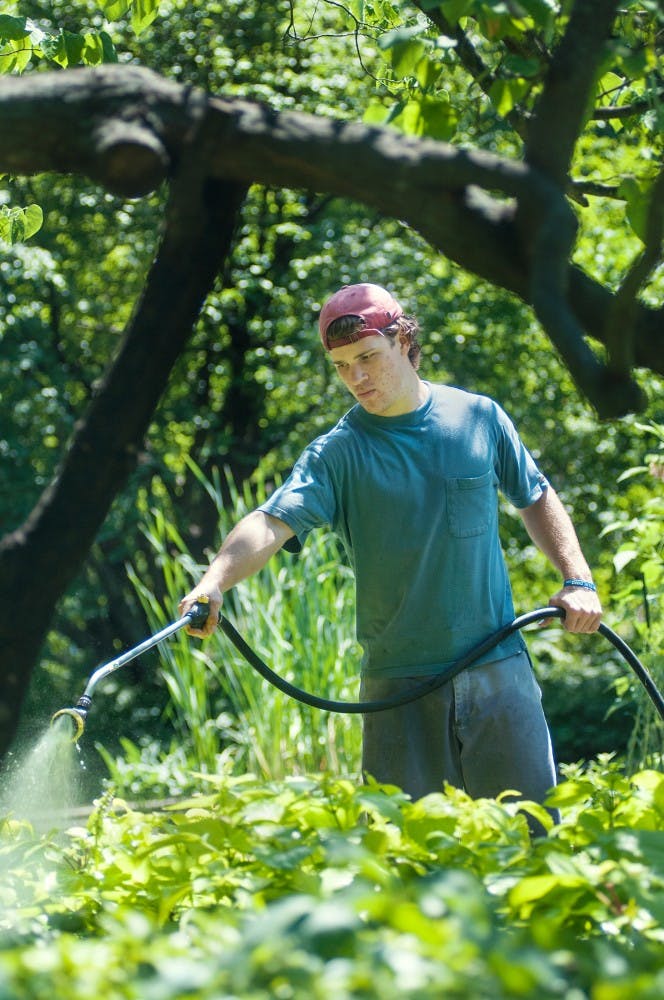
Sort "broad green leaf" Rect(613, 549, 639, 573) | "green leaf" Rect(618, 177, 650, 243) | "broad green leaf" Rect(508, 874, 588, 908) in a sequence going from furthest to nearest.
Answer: "broad green leaf" Rect(613, 549, 639, 573)
"green leaf" Rect(618, 177, 650, 243)
"broad green leaf" Rect(508, 874, 588, 908)

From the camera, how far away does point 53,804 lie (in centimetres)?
321

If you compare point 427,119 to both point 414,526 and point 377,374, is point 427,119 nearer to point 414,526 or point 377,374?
point 377,374

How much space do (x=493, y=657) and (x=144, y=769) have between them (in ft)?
10.4

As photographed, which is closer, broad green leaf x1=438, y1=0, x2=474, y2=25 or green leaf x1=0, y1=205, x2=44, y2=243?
broad green leaf x1=438, y1=0, x2=474, y2=25

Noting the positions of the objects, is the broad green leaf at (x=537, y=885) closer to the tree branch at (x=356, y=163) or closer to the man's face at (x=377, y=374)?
the tree branch at (x=356, y=163)

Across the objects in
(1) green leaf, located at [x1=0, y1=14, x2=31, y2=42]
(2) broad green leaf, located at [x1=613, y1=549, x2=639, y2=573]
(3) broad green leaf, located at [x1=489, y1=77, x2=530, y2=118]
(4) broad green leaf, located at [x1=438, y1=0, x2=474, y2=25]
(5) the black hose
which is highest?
(1) green leaf, located at [x1=0, y1=14, x2=31, y2=42]

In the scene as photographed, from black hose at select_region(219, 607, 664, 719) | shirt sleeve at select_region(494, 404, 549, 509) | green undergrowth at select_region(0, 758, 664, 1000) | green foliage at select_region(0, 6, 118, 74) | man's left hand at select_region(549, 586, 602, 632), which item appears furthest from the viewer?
shirt sleeve at select_region(494, 404, 549, 509)

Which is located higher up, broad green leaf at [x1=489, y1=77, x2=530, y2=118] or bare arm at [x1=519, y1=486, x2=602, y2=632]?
broad green leaf at [x1=489, y1=77, x2=530, y2=118]

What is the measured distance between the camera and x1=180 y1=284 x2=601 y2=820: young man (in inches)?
112

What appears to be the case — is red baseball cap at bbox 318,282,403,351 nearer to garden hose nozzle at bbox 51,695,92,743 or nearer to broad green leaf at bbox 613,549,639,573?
garden hose nozzle at bbox 51,695,92,743

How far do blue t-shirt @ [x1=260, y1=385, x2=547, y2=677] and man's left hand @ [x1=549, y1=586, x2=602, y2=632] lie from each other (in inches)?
5.8

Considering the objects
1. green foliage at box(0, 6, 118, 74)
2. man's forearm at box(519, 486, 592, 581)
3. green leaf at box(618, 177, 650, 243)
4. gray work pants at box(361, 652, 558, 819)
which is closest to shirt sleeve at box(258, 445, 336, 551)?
gray work pants at box(361, 652, 558, 819)

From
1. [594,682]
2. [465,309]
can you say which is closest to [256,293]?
[465,309]

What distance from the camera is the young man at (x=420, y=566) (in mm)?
2838
